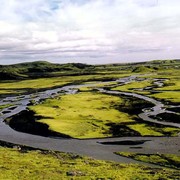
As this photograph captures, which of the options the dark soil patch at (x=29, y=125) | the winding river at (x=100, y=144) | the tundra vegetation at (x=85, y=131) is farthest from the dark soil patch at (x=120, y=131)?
the dark soil patch at (x=29, y=125)

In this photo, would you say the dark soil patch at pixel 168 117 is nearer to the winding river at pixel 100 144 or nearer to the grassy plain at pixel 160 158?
the winding river at pixel 100 144

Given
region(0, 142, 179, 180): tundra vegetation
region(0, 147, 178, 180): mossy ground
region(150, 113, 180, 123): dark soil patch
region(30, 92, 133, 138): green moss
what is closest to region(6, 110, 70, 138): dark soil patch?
region(30, 92, 133, 138): green moss

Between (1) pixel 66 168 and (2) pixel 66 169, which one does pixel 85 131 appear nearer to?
(1) pixel 66 168

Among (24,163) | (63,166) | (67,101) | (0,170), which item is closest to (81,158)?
(63,166)

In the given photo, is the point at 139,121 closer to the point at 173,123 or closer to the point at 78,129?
the point at 173,123

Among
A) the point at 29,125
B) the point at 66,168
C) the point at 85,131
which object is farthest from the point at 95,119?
the point at 66,168

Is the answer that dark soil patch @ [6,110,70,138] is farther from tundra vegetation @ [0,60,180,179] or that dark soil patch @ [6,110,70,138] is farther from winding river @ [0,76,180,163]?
winding river @ [0,76,180,163]
